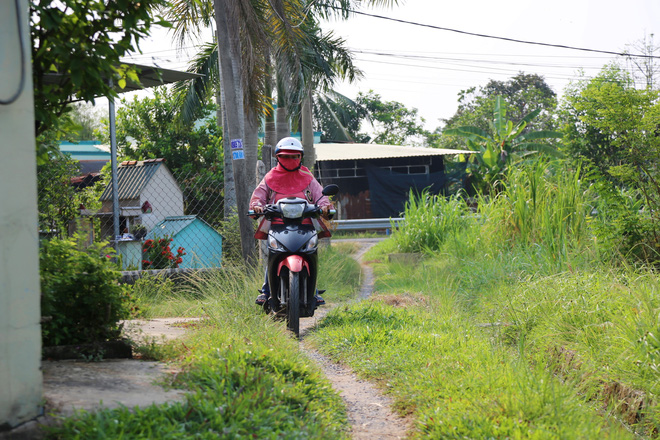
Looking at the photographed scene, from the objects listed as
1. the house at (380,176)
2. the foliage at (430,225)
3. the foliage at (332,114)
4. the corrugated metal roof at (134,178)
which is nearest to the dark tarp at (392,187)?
the house at (380,176)

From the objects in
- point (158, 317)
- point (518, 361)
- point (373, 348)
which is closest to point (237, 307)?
point (158, 317)

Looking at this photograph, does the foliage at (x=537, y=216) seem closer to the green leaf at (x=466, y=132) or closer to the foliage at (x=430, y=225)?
the foliage at (x=430, y=225)

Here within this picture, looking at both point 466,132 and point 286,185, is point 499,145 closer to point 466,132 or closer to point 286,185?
point 466,132

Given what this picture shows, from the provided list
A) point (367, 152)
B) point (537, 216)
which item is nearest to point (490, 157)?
point (367, 152)

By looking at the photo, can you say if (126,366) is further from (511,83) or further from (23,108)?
(511,83)

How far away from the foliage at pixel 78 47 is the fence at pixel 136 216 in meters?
4.52

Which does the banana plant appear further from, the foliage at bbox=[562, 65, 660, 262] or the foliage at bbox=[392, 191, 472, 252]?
the foliage at bbox=[562, 65, 660, 262]

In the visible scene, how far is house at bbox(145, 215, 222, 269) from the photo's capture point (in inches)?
396

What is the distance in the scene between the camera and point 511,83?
50625mm

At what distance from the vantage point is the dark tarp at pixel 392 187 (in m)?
25.3

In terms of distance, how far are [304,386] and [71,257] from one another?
1621 mm

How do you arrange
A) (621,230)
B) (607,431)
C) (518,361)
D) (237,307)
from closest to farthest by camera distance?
(607,431) → (518,361) → (237,307) → (621,230)

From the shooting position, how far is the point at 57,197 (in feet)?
28.6

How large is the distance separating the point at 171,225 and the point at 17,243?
24.6 feet
